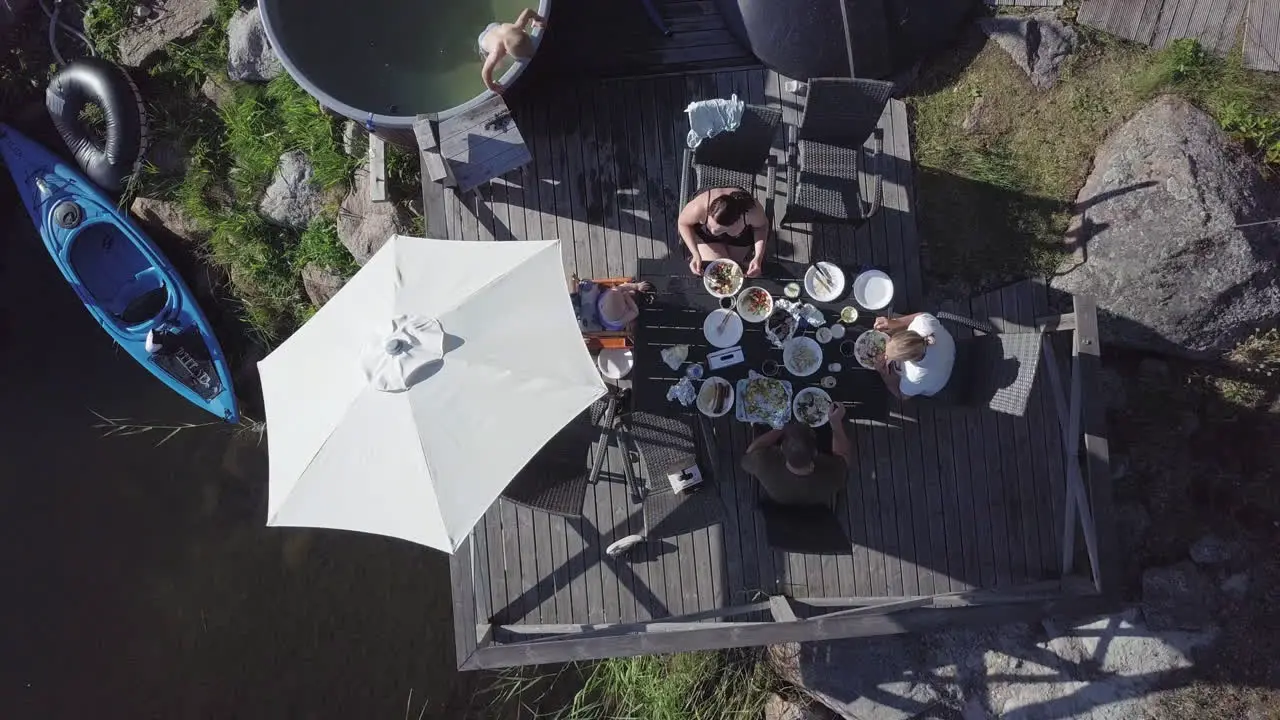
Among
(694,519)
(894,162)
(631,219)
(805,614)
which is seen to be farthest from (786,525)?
(894,162)

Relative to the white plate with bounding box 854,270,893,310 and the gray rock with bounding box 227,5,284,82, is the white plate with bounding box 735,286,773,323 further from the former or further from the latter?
the gray rock with bounding box 227,5,284,82

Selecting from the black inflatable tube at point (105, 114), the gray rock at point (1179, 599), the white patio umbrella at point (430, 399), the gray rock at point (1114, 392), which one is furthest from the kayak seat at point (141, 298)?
the gray rock at point (1179, 599)

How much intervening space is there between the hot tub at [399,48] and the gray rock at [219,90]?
185 centimetres

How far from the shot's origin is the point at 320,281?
720 cm

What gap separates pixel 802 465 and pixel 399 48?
4.77 metres

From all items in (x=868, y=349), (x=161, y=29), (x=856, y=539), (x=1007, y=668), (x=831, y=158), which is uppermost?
(x=161, y=29)

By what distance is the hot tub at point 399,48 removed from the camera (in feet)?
20.0

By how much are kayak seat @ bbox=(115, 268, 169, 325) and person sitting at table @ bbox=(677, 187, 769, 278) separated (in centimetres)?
566

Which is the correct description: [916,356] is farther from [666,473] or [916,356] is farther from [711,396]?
[666,473]

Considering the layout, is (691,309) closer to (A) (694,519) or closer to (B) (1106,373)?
(A) (694,519)

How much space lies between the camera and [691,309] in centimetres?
517

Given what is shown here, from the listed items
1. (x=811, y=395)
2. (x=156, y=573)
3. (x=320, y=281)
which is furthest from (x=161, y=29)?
(x=811, y=395)

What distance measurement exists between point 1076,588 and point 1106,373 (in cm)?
185

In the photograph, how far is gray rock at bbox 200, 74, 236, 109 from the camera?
7.36 meters
